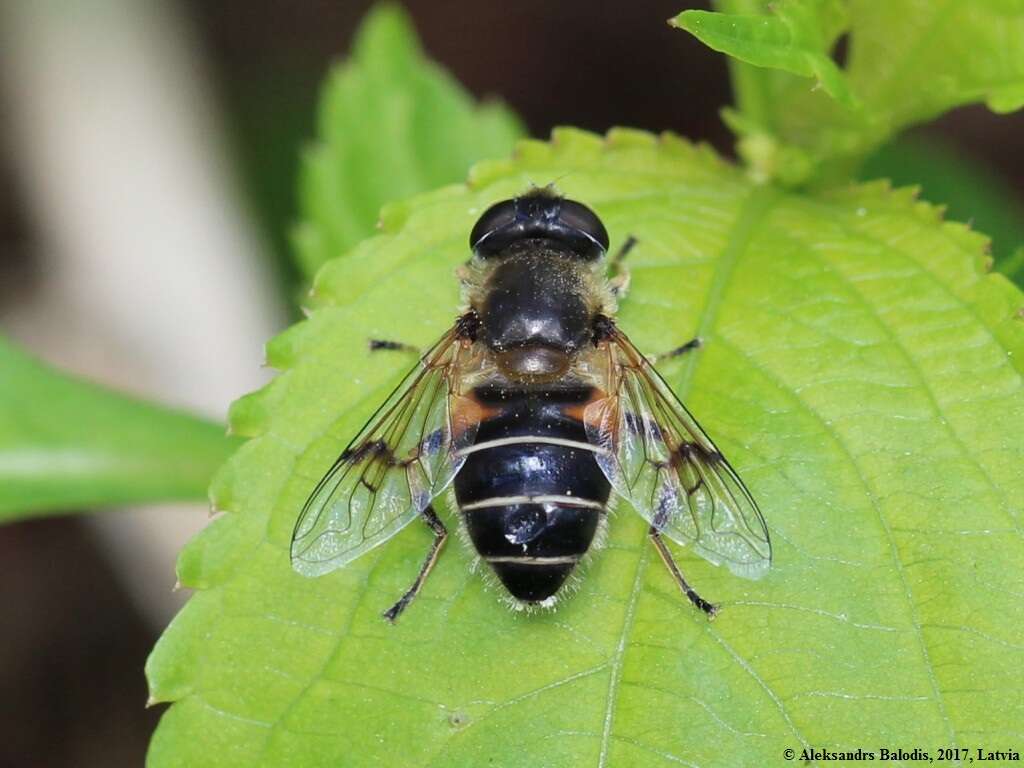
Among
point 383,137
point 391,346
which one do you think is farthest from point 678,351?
point 383,137

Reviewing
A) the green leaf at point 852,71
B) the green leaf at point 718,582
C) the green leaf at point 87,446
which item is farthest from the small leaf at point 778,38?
the green leaf at point 87,446

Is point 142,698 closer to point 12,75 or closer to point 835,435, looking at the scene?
point 12,75

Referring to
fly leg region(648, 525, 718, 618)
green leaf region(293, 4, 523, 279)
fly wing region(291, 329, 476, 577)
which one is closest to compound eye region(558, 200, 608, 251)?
fly wing region(291, 329, 476, 577)

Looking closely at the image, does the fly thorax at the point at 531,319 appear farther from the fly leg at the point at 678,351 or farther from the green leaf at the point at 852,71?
the green leaf at the point at 852,71

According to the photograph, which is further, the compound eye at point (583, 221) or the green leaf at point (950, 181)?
the green leaf at point (950, 181)

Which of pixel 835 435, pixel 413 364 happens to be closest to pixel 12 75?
pixel 413 364

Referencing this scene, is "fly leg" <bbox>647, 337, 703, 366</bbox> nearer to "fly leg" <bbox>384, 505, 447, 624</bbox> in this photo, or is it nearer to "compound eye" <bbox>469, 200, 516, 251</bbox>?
"compound eye" <bbox>469, 200, 516, 251</bbox>
